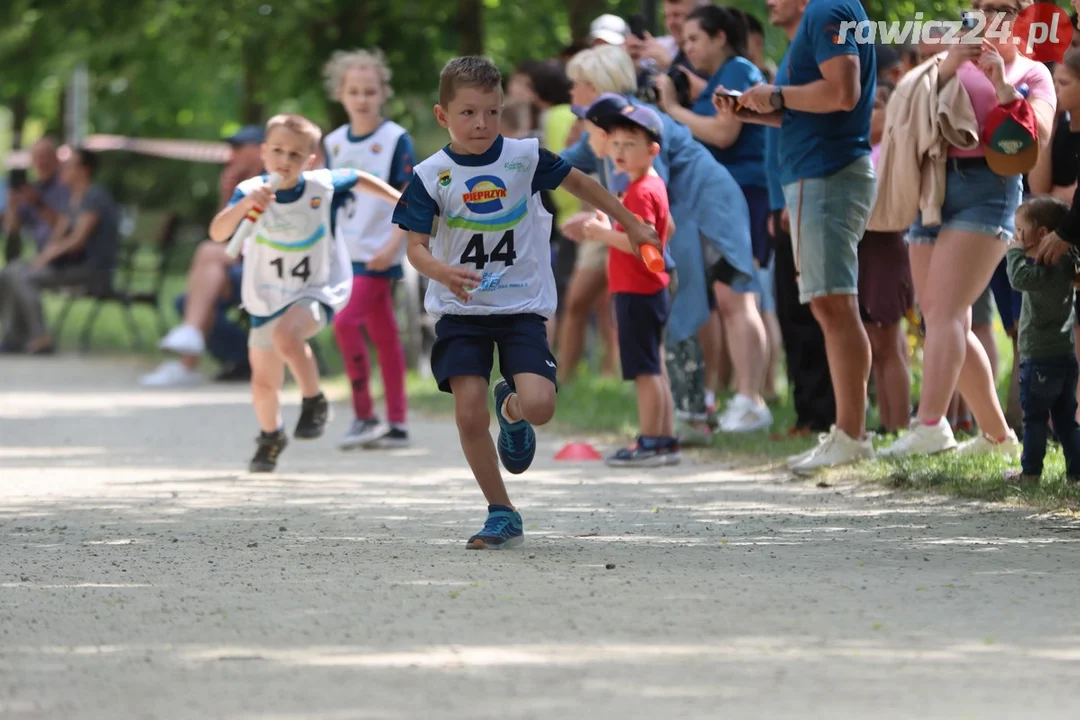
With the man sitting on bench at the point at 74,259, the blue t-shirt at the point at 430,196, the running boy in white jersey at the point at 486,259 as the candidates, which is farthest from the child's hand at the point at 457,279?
the man sitting on bench at the point at 74,259

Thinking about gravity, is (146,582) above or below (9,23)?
below

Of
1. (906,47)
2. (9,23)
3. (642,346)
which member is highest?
(9,23)

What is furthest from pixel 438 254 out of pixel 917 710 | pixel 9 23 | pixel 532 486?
pixel 9 23

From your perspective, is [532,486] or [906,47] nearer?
[532,486]

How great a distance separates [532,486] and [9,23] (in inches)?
581

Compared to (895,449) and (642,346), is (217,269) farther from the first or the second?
(895,449)

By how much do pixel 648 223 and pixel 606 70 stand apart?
1.30m

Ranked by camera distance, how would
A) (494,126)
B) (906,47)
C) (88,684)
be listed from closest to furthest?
1. (88,684)
2. (494,126)
3. (906,47)

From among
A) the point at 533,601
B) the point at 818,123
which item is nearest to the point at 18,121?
the point at 818,123

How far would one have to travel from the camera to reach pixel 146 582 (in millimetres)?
6078

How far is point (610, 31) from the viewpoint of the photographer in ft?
40.5

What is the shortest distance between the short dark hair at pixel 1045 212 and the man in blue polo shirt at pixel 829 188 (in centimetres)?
111

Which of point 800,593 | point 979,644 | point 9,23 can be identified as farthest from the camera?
point 9,23

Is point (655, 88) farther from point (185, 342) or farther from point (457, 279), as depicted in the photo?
point (185, 342)
